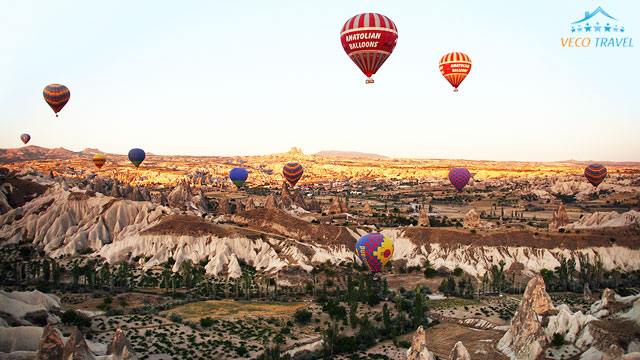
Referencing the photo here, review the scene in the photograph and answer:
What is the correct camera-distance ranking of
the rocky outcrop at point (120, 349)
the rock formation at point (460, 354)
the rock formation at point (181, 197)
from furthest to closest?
1. the rock formation at point (181, 197)
2. the rocky outcrop at point (120, 349)
3. the rock formation at point (460, 354)

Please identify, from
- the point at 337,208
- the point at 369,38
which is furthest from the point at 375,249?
the point at 337,208

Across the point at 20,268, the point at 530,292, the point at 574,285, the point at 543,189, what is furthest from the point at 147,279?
the point at 543,189

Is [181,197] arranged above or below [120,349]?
above

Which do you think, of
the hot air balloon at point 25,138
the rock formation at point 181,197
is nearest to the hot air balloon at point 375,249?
the rock formation at point 181,197

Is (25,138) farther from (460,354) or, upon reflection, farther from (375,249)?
(460,354)

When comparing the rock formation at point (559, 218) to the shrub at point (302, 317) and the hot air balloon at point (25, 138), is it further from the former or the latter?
the hot air balloon at point (25, 138)

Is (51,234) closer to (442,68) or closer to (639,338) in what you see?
(442,68)
